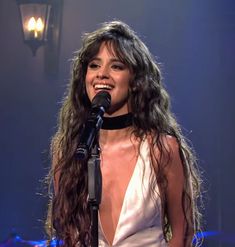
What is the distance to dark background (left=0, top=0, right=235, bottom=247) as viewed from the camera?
117 inches

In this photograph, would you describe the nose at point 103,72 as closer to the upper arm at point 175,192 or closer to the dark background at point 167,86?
the upper arm at point 175,192

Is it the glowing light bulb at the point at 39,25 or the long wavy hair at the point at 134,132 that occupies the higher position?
the glowing light bulb at the point at 39,25

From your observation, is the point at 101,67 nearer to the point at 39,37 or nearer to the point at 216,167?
the point at 39,37

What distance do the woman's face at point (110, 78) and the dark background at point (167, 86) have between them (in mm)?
1289

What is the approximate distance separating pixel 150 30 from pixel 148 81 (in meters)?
1.33

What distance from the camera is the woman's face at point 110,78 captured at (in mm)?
1663

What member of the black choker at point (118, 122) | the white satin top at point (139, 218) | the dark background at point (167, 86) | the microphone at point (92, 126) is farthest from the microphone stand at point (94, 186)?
the dark background at point (167, 86)

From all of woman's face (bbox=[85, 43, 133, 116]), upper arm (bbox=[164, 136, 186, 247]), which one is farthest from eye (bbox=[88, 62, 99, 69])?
upper arm (bbox=[164, 136, 186, 247])

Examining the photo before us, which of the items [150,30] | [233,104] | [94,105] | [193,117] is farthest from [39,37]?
[94,105]

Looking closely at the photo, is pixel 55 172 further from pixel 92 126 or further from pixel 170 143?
pixel 92 126

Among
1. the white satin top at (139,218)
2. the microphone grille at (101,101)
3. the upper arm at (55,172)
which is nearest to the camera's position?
the microphone grille at (101,101)

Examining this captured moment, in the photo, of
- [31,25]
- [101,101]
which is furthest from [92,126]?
[31,25]

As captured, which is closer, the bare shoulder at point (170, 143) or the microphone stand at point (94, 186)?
the microphone stand at point (94, 186)

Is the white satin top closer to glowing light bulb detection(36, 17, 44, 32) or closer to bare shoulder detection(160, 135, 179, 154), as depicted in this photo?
bare shoulder detection(160, 135, 179, 154)
